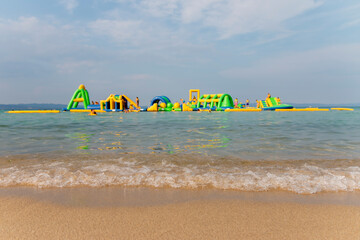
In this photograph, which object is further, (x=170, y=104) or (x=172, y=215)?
(x=170, y=104)

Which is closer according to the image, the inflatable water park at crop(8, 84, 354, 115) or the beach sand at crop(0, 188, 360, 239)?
the beach sand at crop(0, 188, 360, 239)

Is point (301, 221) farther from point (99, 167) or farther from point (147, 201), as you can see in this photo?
point (99, 167)

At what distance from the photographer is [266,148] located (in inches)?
195

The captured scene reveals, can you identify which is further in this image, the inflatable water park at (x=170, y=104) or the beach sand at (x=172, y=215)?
the inflatable water park at (x=170, y=104)

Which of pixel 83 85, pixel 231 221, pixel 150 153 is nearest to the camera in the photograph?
pixel 231 221

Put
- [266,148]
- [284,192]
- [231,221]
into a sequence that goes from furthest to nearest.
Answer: [266,148], [284,192], [231,221]

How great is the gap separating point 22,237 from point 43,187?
110 cm

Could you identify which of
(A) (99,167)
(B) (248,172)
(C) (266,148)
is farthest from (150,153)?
(C) (266,148)

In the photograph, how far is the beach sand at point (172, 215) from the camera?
1.57 m

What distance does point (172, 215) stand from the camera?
1.83m

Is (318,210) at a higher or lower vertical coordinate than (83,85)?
lower

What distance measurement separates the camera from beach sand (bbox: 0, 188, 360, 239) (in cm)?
157

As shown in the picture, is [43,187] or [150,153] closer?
[43,187]

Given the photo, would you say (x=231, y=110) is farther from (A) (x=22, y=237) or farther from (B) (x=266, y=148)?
(A) (x=22, y=237)
